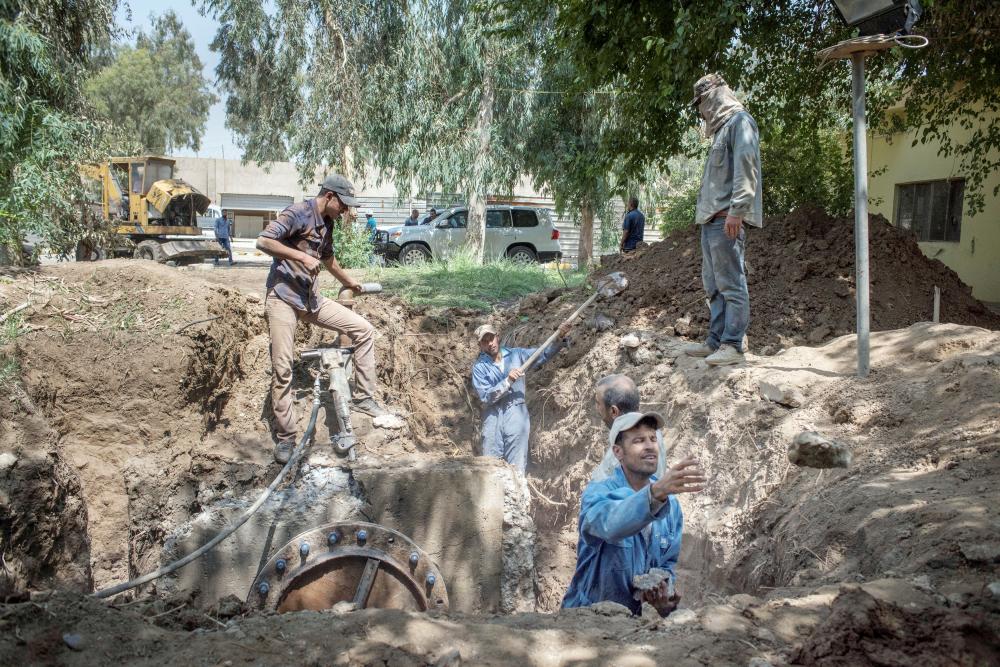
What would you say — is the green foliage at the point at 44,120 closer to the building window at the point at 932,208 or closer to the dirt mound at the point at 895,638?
the dirt mound at the point at 895,638

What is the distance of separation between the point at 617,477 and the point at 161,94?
124 feet

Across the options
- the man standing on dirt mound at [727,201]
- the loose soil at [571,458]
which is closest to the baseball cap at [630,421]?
the loose soil at [571,458]

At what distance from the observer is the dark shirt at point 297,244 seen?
5.56m

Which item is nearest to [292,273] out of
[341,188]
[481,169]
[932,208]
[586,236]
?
[341,188]

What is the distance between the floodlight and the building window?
9214 millimetres

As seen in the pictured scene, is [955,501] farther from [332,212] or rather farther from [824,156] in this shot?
[824,156]

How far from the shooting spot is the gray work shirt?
15.7 feet

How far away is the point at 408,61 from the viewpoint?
1680cm

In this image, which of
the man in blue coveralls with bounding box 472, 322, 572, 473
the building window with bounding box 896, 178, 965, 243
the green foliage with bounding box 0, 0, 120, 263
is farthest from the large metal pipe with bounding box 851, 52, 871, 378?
the building window with bounding box 896, 178, 965, 243

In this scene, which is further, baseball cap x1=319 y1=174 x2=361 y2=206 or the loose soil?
baseball cap x1=319 y1=174 x2=361 y2=206

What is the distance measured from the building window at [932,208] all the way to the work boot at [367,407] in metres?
10.7

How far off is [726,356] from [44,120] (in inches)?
351

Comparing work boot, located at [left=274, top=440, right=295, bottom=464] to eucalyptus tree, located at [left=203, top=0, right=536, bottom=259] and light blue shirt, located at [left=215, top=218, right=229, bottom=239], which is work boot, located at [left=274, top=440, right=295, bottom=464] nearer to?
eucalyptus tree, located at [left=203, top=0, right=536, bottom=259]

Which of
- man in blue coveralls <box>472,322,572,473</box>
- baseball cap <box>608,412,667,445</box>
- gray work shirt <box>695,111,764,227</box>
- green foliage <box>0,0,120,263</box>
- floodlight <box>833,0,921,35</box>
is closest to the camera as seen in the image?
baseball cap <box>608,412,667,445</box>
